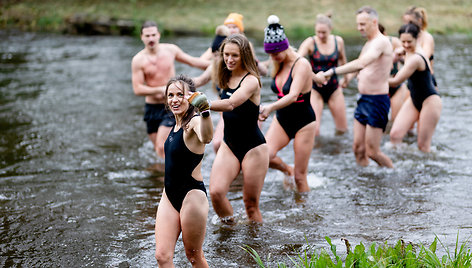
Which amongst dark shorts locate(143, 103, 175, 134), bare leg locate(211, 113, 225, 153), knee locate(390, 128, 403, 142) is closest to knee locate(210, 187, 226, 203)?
bare leg locate(211, 113, 225, 153)

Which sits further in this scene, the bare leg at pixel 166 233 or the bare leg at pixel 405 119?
the bare leg at pixel 405 119

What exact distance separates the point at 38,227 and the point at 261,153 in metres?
2.58

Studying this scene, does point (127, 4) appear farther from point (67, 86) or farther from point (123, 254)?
point (123, 254)

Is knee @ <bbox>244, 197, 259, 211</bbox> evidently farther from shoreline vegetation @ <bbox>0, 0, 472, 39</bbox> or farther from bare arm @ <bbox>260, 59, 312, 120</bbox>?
shoreline vegetation @ <bbox>0, 0, 472, 39</bbox>

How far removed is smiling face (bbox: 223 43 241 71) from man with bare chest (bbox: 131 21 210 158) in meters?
2.67

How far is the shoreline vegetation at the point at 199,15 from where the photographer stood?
22.5 metres

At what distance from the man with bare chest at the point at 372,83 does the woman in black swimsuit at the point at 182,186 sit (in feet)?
11.4

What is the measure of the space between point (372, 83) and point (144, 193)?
10.9 feet

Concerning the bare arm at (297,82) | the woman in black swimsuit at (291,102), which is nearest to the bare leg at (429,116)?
the woman in black swimsuit at (291,102)

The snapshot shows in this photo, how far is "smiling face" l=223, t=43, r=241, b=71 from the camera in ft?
17.6

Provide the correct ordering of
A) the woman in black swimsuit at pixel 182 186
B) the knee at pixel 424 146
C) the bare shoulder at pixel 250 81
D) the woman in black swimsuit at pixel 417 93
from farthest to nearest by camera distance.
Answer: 1. the knee at pixel 424 146
2. the woman in black swimsuit at pixel 417 93
3. the bare shoulder at pixel 250 81
4. the woman in black swimsuit at pixel 182 186

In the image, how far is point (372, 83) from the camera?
7.73 m

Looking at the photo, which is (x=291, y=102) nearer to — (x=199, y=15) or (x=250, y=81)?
(x=250, y=81)

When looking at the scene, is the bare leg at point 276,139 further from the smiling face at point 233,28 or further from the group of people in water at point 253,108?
the smiling face at point 233,28
